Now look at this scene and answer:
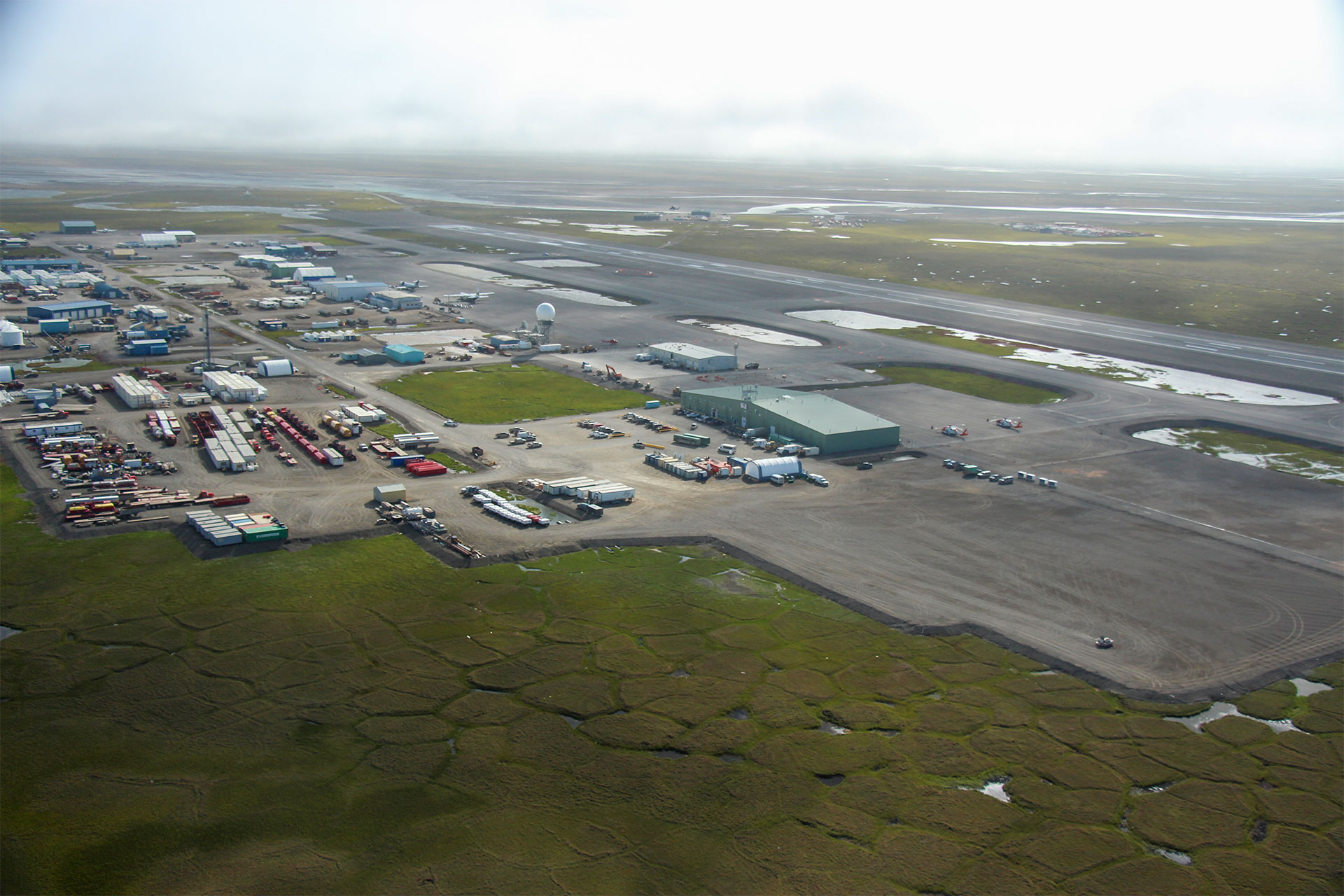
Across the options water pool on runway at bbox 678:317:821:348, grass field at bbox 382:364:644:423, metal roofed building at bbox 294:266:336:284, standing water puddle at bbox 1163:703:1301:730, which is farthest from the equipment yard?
metal roofed building at bbox 294:266:336:284

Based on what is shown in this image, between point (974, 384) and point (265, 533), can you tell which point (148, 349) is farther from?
point (974, 384)

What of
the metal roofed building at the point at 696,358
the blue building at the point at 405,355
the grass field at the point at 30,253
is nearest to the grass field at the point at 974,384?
the metal roofed building at the point at 696,358

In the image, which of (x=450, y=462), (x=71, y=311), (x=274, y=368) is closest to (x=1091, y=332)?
(x=450, y=462)

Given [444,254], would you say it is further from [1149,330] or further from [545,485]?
[545,485]

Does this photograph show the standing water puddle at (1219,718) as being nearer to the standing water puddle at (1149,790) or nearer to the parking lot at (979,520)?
the parking lot at (979,520)

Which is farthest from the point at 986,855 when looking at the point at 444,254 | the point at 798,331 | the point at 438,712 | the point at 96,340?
the point at 444,254

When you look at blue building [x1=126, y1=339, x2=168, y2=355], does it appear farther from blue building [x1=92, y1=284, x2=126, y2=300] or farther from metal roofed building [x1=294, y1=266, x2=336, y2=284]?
metal roofed building [x1=294, y1=266, x2=336, y2=284]

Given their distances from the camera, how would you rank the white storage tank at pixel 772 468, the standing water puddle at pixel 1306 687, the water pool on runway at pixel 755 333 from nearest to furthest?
1. the standing water puddle at pixel 1306 687
2. the white storage tank at pixel 772 468
3. the water pool on runway at pixel 755 333
